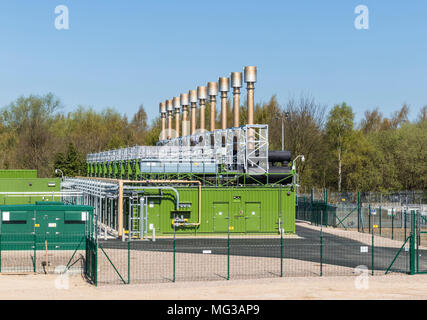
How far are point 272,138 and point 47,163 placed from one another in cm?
3052

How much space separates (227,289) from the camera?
2356 centimetres

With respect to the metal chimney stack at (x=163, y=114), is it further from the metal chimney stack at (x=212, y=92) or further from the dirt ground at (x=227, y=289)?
the dirt ground at (x=227, y=289)

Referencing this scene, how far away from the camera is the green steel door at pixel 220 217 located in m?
43.5

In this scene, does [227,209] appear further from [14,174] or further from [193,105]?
[14,174]

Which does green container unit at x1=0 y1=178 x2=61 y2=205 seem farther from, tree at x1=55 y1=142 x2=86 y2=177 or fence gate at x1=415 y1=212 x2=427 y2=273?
tree at x1=55 y1=142 x2=86 y2=177

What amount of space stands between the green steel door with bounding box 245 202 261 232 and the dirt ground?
17.8m

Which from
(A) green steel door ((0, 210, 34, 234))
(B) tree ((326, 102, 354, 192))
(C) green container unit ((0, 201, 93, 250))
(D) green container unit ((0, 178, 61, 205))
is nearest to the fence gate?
(C) green container unit ((0, 201, 93, 250))

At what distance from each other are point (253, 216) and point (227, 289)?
20.7 metres

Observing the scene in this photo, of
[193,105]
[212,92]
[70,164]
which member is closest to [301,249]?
[212,92]

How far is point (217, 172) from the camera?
44656mm

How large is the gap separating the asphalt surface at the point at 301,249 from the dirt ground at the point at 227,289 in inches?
163

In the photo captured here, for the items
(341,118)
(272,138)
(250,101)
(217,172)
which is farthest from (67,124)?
(217,172)

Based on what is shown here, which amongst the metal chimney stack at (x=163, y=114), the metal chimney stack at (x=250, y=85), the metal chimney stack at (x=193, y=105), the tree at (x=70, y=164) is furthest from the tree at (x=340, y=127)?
the metal chimney stack at (x=250, y=85)
